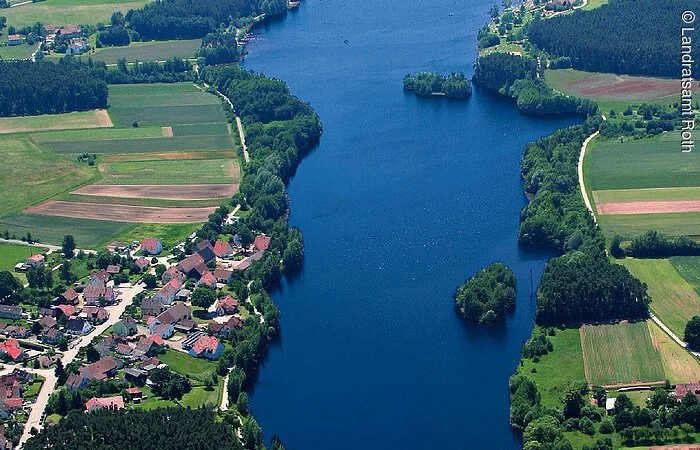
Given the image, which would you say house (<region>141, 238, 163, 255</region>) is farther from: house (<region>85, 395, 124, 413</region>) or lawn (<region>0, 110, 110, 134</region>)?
lawn (<region>0, 110, 110, 134</region>)

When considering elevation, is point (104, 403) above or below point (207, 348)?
above

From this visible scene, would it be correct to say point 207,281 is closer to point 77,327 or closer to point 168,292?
point 168,292

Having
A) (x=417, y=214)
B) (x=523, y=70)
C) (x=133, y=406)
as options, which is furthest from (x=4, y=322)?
(x=523, y=70)

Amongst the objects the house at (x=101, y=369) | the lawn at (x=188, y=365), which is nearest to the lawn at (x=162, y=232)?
the lawn at (x=188, y=365)

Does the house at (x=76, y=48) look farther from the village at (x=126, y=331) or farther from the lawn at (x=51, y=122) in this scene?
the village at (x=126, y=331)

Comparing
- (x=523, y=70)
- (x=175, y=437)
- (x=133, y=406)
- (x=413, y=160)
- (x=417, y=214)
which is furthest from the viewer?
(x=523, y=70)

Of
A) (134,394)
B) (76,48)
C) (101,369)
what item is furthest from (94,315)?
(76,48)

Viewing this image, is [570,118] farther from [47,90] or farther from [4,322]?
[4,322]
